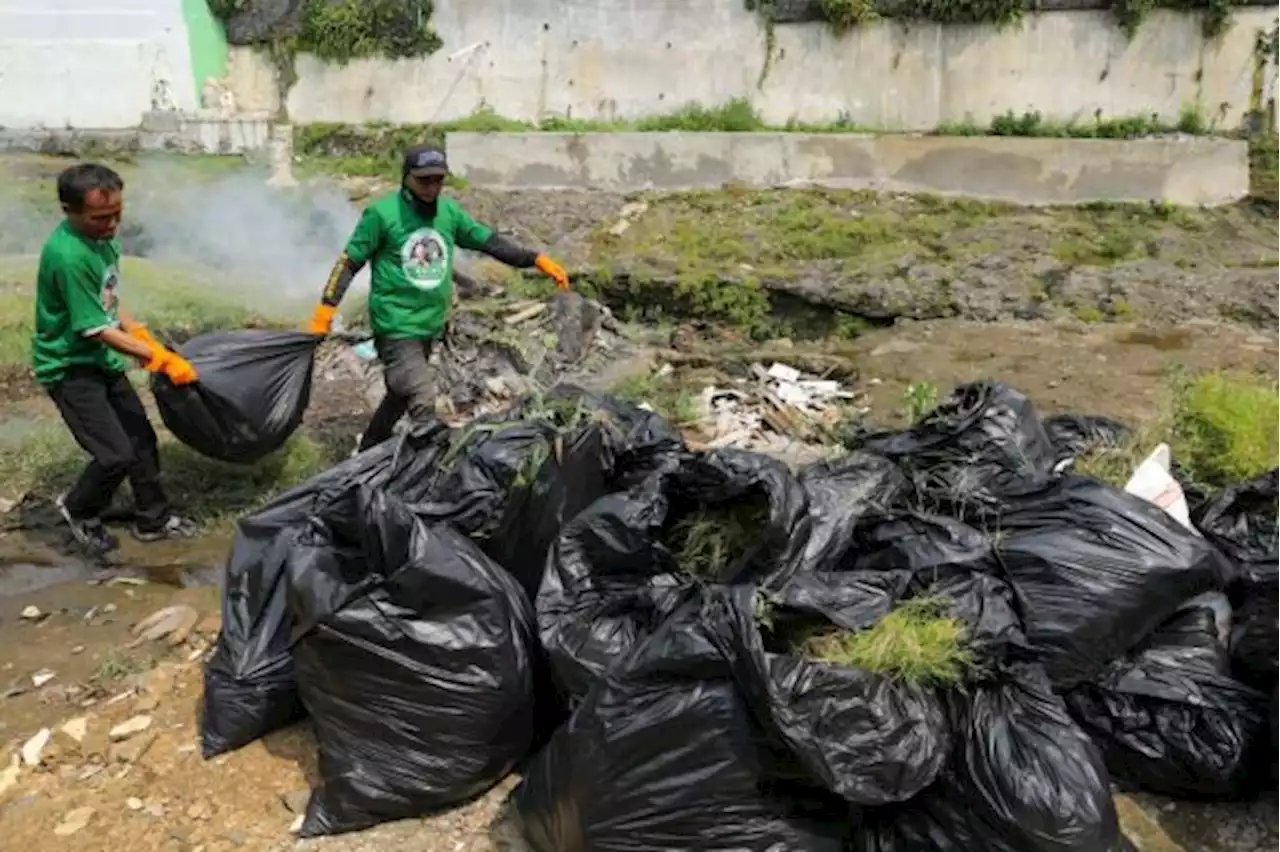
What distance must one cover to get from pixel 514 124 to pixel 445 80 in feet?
4.38

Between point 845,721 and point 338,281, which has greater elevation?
point 338,281

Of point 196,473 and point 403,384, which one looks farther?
point 196,473

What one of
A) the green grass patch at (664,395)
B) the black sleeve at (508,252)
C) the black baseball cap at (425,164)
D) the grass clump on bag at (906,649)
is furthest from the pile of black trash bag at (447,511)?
the green grass patch at (664,395)

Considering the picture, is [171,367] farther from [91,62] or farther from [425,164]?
[91,62]

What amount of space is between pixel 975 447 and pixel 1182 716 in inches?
31.8

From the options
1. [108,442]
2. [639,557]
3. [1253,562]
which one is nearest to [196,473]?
[108,442]

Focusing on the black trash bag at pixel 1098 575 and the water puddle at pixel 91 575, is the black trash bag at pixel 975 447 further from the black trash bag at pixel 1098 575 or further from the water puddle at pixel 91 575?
the water puddle at pixel 91 575

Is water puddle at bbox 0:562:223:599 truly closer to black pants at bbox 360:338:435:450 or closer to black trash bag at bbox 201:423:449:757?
black pants at bbox 360:338:435:450

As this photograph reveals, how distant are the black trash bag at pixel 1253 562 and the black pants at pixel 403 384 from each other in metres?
2.92

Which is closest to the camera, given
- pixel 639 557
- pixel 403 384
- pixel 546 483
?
pixel 639 557

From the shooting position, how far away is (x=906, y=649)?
2.17 meters

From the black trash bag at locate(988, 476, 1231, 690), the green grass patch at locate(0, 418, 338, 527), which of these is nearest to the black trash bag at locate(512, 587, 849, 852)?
the black trash bag at locate(988, 476, 1231, 690)

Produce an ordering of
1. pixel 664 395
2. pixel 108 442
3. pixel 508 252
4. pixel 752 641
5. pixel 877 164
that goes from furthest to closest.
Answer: pixel 877 164, pixel 664 395, pixel 508 252, pixel 108 442, pixel 752 641

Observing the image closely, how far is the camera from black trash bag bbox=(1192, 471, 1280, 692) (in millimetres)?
2473
